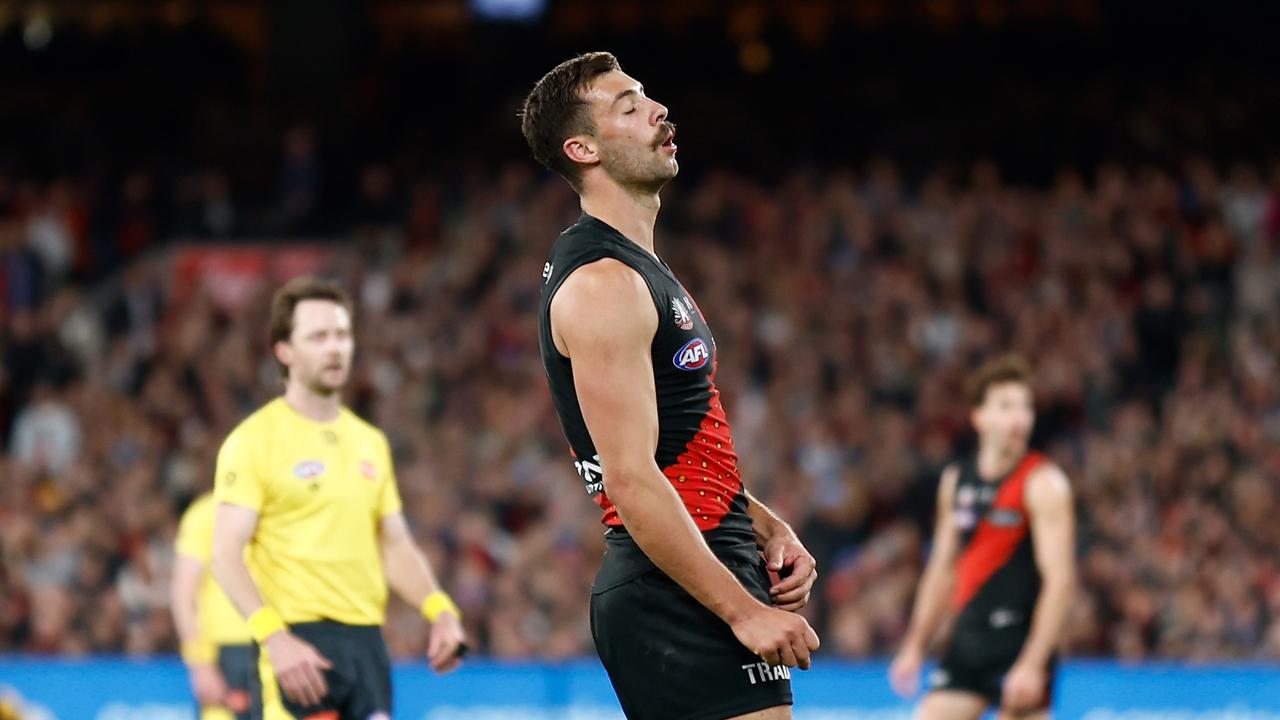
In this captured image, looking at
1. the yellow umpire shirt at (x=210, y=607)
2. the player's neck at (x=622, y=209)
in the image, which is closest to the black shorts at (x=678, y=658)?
the player's neck at (x=622, y=209)

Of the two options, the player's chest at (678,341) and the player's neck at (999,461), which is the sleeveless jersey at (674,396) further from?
the player's neck at (999,461)

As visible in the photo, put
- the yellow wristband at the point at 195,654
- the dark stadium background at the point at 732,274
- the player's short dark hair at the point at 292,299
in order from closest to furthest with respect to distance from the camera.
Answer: the player's short dark hair at the point at 292,299
the yellow wristband at the point at 195,654
the dark stadium background at the point at 732,274

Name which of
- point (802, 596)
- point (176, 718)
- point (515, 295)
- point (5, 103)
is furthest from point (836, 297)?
point (802, 596)

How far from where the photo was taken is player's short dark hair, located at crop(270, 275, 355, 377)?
7031 millimetres

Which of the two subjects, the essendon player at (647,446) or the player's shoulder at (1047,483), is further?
the player's shoulder at (1047,483)

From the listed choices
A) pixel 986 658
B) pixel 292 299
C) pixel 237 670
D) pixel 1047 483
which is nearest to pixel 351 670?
pixel 292 299

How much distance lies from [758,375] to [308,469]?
1037 cm

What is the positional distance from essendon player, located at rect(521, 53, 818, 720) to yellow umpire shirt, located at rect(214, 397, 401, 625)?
8.23 feet

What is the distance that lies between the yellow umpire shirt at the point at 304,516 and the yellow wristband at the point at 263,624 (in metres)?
0.34

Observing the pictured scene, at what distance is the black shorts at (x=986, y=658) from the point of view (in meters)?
8.82

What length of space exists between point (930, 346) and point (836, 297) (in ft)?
3.76

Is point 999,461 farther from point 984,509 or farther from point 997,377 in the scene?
point 997,377

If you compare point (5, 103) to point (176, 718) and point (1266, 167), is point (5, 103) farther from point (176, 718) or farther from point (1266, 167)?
point (1266, 167)

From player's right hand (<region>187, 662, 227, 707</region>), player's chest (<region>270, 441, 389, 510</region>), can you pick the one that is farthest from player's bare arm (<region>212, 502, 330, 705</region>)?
player's right hand (<region>187, 662, 227, 707</region>)
